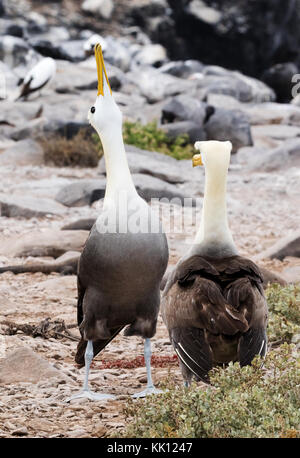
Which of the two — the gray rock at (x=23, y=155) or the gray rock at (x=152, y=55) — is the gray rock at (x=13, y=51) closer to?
the gray rock at (x=152, y=55)

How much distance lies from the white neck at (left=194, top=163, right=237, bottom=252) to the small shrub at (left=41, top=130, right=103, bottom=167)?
10.6m

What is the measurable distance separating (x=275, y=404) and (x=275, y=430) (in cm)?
22

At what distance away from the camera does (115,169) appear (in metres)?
4.68

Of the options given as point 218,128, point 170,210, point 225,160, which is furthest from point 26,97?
point 225,160

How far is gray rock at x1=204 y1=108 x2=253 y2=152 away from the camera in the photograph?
59.8ft

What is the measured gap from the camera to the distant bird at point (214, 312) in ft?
12.8

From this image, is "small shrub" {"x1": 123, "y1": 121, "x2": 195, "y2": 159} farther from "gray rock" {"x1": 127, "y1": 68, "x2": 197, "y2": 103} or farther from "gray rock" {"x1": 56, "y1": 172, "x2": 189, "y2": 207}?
"gray rock" {"x1": 127, "y1": 68, "x2": 197, "y2": 103}

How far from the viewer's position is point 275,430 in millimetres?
3469

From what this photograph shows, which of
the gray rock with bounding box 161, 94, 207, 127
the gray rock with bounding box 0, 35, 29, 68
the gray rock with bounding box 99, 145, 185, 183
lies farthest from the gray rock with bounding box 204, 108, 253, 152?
the gray rock with bounding box 0, 35, 29, 68

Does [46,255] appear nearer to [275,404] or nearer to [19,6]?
[275,404]

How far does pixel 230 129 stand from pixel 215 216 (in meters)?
14.0

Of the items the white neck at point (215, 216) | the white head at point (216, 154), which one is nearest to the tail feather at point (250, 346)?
the white neck at point (215, 216)

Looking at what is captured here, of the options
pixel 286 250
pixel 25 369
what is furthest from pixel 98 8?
pixel 25 369

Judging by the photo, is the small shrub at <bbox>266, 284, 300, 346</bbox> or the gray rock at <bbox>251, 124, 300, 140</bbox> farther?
the gray rock at <bbox>251, 124, 300, 140</bbox>
